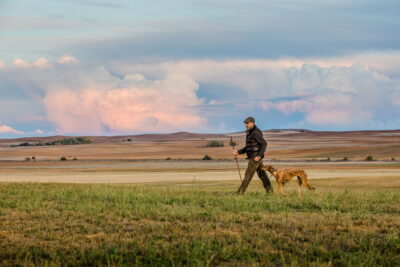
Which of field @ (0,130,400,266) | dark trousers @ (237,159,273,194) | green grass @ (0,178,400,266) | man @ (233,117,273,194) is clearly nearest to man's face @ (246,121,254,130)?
man @ (233,117,273,194)

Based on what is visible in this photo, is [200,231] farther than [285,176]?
No

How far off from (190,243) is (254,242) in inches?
40.1

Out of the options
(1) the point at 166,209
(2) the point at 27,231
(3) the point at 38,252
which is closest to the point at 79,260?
(3) the point at 38,252

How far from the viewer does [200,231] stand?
11508mm

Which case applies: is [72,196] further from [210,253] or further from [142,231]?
[210,253]

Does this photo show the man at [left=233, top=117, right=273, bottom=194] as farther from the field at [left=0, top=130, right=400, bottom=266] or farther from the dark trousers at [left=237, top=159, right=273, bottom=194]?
the field at [left=0, top=130, right=400, bottom=266]

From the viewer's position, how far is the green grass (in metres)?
9.42

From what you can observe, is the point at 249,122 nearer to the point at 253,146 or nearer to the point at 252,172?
the point at 253,146

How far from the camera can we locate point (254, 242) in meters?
10.4

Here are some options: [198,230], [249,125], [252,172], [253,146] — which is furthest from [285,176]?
[198,230]

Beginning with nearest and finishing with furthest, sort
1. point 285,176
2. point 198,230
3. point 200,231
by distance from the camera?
point 200,231
point 198,230
point 285,176

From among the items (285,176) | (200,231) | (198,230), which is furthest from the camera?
(285,176)

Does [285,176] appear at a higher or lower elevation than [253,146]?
lower

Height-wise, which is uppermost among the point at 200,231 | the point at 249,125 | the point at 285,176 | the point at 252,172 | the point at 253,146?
the point at 249,125
